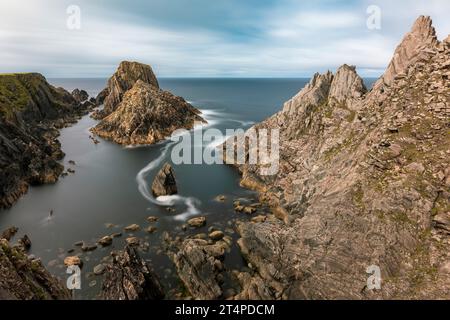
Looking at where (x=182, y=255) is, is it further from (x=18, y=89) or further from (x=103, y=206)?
(x=18, y=89)

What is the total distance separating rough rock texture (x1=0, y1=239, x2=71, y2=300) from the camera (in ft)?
83.9

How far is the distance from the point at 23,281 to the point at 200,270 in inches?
776

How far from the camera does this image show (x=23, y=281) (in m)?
27.8

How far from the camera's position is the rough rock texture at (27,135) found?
222 feet

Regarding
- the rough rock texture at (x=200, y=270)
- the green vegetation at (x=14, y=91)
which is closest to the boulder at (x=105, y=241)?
the rough rock texture at (x=200, y=270)

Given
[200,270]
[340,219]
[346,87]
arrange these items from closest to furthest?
[200,270], [340,219], [346,87]

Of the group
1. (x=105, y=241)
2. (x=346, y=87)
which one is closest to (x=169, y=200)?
(x=105, y=241)

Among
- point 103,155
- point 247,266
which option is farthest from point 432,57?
point 103,155

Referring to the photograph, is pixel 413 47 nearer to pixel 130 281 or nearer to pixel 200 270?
pixel 200 270

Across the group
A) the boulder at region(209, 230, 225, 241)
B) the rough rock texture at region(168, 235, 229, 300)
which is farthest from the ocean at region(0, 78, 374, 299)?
the boulder at region(209, 230, 225, 241)

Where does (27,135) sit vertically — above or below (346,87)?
below

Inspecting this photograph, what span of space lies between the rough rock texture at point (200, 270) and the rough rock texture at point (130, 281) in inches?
146

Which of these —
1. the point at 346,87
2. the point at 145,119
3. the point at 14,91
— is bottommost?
the point at 145,119

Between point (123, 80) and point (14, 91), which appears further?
point (123, 80)
